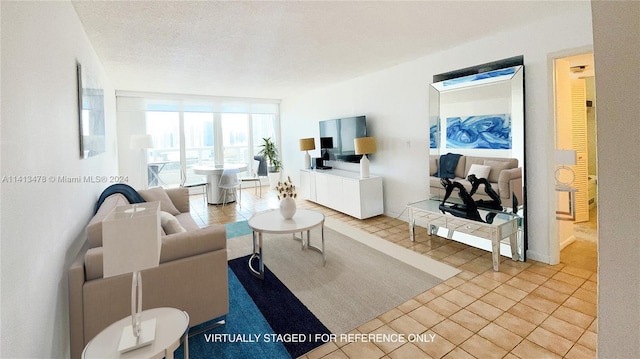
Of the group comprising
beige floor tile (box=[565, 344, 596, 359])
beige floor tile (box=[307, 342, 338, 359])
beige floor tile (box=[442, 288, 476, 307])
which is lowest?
beige floor tile (box=[565, 344, 596, 359])

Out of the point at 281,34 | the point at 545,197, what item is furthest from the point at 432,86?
the point at 281,34

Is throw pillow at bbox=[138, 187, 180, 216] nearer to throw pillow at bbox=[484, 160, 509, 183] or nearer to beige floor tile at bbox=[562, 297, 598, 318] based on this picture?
throw pillow at bbox=[484, 160, 509, 183]

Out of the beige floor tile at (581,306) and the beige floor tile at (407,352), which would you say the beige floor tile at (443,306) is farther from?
the beige floor tile at (581,306)

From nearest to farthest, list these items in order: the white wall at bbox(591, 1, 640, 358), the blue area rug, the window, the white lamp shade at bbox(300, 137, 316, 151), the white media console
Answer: the white wall at bbox(591, 1, 640, 358), the blue area rug, the white media console, the white lamp shade at bbox(300, 137, 316, 151), the window

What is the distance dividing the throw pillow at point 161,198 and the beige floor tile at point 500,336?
11.3 ft

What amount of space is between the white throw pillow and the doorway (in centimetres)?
64

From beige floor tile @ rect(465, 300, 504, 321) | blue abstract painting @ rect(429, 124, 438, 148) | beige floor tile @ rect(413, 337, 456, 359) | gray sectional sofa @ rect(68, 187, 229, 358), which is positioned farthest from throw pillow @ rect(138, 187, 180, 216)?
blue abstract painting @ rect(429, 124, 438, 148)

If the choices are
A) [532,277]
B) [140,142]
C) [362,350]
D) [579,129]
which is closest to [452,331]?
[362,350]

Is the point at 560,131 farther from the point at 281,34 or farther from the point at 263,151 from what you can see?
the point at 263,151

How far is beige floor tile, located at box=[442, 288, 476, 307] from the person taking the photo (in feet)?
7.57

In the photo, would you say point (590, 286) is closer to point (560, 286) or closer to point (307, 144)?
point (560, 286)

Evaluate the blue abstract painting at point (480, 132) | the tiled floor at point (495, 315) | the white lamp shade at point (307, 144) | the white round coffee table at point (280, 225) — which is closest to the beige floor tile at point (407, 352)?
the tiled floor at point (495, 315)

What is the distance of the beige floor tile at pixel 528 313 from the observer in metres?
2.08

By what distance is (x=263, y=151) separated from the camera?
781 centimetres
